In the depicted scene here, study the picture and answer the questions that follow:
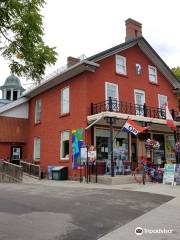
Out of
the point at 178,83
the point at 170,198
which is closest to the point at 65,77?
the point at 178,83

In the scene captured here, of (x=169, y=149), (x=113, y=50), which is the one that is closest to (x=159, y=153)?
(x=169, y=149)

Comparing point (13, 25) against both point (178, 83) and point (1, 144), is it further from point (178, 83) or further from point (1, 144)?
point (178, 83)

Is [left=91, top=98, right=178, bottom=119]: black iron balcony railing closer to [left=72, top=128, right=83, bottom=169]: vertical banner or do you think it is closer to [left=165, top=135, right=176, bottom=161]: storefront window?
[left=72, top=128, right=83, bottom=169]: vertical banner

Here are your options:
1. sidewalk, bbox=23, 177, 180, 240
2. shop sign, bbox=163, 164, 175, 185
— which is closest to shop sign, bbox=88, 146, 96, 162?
→ shop sign, bbox=163, 164, 175, 185

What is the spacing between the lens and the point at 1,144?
24125 millimetres

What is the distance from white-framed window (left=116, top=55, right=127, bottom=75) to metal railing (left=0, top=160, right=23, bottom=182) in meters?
9.03

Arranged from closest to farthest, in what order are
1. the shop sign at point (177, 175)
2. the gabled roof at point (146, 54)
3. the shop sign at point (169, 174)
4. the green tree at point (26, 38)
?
the green tree at point (26, 38) < the shop sign at point (177, 175) < the shop sign at point (169, 174) < the gabled roof at point (146, 54)

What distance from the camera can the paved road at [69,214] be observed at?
6.17 metres

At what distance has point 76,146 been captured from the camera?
19219 mm

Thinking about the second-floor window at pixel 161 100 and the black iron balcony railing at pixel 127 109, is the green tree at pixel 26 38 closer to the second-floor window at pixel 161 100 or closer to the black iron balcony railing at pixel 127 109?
the black iron balcony railing at pixel 127 109

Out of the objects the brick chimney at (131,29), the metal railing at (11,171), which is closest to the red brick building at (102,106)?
the brick chimney at (131,29)

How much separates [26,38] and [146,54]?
59.4 ft

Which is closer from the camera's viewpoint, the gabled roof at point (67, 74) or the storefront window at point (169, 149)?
the gabled roof at point (67, 74)

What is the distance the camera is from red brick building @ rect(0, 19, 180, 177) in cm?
1916
